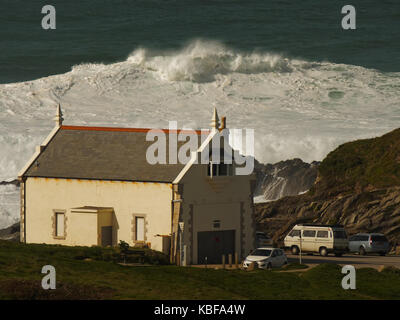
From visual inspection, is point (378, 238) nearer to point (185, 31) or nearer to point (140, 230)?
point (140, 230)

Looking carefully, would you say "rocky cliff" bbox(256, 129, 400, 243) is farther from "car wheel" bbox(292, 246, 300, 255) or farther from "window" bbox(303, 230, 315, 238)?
"window" bbox(303, 230, 315, 238)

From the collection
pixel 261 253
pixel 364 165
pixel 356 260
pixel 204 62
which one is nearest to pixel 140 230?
pixel 261 253

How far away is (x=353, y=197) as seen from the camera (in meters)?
78.1

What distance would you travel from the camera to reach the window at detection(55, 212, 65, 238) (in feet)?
217

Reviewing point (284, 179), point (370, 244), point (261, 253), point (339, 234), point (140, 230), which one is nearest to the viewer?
point (261, 253)

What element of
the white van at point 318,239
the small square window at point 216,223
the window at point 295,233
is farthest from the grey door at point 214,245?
the window at point 295,233

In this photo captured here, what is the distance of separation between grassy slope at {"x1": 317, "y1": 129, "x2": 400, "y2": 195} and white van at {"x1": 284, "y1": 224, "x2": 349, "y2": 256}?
11.4m

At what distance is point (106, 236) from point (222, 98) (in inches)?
2611

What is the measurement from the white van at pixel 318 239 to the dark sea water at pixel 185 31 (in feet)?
227

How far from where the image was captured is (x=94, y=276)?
5103 centimetres

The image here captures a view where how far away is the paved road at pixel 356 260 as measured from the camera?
64.6 meters

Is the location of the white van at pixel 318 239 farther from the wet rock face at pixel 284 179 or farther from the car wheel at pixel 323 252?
the wet rock face at pixel 284 179
